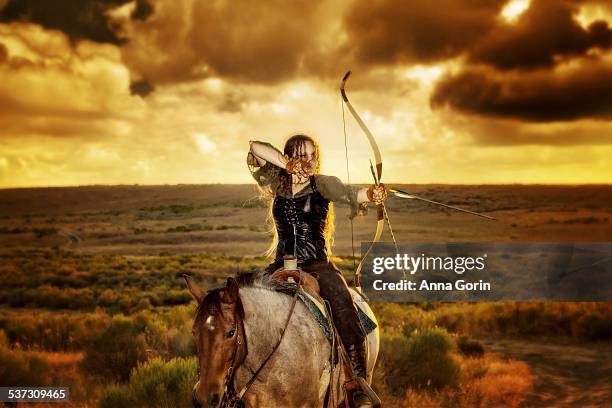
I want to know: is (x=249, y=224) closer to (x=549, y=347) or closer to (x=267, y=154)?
(x=549, y=347)

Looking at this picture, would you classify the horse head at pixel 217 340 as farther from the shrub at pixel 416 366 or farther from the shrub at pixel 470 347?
the shrub at pixel 470 347

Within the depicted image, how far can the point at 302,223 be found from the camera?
13.1ft

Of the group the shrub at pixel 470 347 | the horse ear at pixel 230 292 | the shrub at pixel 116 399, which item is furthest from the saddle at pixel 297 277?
the shrub at pixel 470 347

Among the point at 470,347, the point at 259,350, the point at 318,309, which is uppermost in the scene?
the point at 318,309

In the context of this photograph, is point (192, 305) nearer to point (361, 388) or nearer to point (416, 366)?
point (416, 366)

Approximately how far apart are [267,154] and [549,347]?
9.58m

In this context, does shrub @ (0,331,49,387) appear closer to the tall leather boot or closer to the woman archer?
the woman archer

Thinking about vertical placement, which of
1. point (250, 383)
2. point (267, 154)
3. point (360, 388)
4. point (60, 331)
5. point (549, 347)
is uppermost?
point (267, 154)

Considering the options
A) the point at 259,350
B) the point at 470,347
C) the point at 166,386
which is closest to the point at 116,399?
the point at 166,386

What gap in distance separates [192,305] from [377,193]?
1032cm

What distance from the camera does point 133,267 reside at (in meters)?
22.7

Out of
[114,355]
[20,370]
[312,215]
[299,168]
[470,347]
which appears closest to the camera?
[299,168]

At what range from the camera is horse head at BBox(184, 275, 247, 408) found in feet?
9.05

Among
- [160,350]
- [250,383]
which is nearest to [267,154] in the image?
[250,383]
